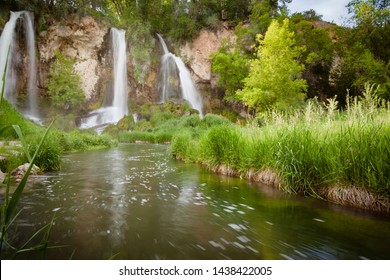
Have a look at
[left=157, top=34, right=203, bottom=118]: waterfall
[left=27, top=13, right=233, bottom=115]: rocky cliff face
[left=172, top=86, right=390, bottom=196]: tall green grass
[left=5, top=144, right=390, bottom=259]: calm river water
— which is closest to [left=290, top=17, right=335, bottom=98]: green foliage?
[left=27, top=13, right=233, bottom=115]: rocky cliff face

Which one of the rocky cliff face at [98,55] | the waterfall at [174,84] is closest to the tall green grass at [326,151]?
the waterfall at [174,84]

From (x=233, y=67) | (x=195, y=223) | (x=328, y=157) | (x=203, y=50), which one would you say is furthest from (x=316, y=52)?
(x=195, y=223)

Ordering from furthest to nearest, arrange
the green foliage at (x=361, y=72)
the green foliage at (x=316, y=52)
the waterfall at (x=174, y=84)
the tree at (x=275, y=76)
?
1. the waterfall at (x=174, y=84)
2. the green foliage at (x=316, y=52)
3. the green foliage at (x=361, y=72)
4. the tree at (x=275, y=76)

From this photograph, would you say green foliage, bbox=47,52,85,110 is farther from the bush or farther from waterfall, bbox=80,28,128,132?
the bush

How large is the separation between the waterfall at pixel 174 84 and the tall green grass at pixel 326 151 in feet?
84.5

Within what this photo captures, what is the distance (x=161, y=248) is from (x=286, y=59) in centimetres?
1972

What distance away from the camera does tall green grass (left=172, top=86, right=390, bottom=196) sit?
3.81 meters

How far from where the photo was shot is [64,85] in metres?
28.3

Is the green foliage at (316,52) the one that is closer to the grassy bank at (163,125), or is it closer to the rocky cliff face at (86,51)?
the grassy bank at (163,125)

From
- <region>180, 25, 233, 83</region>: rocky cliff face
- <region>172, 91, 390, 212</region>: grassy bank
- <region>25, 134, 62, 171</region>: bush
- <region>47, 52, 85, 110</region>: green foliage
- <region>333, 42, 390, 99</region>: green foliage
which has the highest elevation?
<region>180, 25, 233, 83</region>: rocky cliff face

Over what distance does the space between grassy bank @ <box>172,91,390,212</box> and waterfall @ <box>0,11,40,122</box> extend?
1054 inches

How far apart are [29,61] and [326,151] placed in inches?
1253

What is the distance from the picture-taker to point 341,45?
26031 mm

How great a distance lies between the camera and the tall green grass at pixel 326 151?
3.81m
